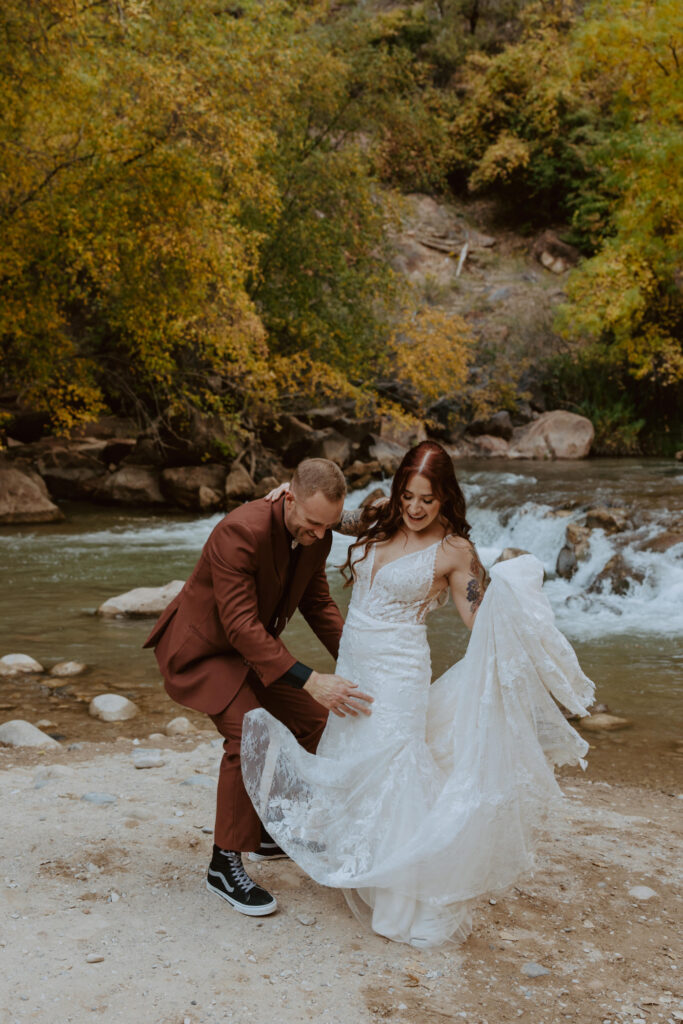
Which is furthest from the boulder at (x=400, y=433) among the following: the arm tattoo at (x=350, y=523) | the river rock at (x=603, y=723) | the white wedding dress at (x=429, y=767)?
the white wedding dress at (x=429, y=767)

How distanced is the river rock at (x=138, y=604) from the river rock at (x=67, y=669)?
175 cm

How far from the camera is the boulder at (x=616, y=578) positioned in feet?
35.6

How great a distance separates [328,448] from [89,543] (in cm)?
681

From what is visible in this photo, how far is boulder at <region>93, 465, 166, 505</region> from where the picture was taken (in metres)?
17.5

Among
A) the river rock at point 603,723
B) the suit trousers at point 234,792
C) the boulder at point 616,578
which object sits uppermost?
the suit trousers at point 234,792

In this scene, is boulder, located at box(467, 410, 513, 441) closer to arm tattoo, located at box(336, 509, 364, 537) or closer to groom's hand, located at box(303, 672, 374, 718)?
arm tattoo, located at box(336, 509, 364, 537)

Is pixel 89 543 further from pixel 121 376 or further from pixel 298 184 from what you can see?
pixel 298 184

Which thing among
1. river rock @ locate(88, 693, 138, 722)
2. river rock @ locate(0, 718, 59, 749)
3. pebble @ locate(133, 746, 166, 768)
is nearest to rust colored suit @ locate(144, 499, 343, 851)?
pebble @ locate(133, 746, 166, 768)

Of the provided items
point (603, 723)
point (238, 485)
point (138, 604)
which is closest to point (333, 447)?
point (238, 485)

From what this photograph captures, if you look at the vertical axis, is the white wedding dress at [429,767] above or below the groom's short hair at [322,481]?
below

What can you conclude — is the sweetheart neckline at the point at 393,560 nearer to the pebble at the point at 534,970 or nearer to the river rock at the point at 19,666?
the pebble at the point at 534,970

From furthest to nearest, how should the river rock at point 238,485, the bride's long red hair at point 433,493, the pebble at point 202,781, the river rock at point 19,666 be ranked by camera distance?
the river rock at point 238,485 < the river rock at point 19,666 < the pebble at point 202,781 < the bride's long red hair at point 433,493

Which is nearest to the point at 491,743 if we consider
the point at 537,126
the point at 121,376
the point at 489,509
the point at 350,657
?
the point at 350,657

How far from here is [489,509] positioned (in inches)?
593
